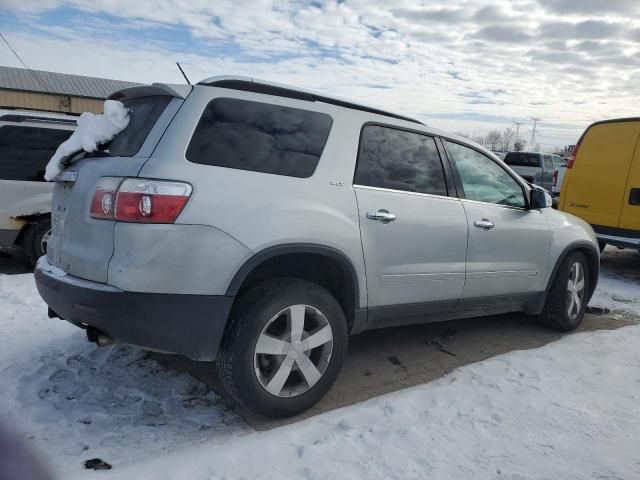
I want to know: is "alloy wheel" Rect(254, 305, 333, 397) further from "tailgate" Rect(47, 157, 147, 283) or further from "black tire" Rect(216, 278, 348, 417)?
"tailgate" Rect(47, 157, 147, 283)

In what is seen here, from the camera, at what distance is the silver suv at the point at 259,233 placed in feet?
8.70

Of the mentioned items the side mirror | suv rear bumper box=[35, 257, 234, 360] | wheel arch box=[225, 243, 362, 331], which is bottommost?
suv rear bumper box=[35, 257, 234, 360]

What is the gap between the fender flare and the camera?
9.15 feet

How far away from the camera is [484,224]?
4082mm

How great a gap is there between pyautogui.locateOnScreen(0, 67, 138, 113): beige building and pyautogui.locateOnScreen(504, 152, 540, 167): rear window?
28.2 metres

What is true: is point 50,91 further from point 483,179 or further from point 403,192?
point 403,192

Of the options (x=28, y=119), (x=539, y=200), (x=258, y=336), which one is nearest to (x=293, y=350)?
(x=258, y=336)

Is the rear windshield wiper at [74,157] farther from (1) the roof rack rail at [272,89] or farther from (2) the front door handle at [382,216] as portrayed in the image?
(2) the front door handle at [382,216]

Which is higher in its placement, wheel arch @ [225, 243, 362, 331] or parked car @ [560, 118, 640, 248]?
parked car @ [560, 118, 640, 248]

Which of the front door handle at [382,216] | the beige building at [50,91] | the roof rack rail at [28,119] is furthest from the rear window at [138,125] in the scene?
the beige building at [50,91]

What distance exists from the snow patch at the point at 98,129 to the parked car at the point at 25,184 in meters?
3.51

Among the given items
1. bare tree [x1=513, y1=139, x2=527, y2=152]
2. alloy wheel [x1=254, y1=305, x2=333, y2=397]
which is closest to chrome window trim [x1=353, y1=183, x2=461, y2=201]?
alloy wheel [x1=254, y1=305, x2=333, y2=397]

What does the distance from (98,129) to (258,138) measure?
989 mm

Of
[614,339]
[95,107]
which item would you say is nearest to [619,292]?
[614,339]
